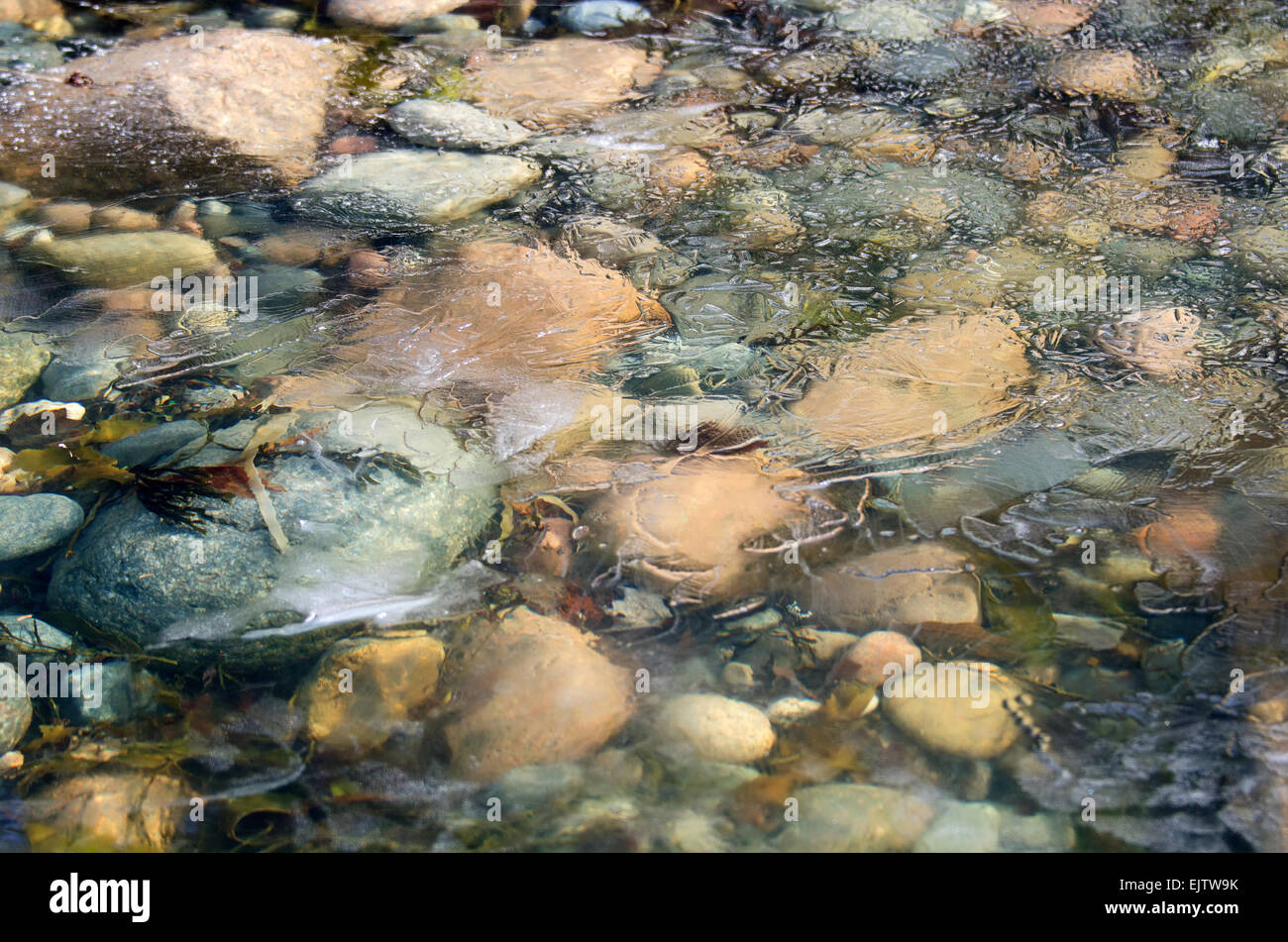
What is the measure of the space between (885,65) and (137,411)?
4.05 meters

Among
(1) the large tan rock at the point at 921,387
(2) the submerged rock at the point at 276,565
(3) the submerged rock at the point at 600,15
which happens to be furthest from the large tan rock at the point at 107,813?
(3) the submerged rock at the point at 600,15

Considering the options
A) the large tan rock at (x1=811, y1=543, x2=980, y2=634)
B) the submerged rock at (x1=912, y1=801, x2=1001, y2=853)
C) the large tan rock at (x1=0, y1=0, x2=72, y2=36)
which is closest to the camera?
the submerged rock at (x1=912, y1=801, x2=1001, y2=853)

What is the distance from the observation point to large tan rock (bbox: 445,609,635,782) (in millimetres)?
2143

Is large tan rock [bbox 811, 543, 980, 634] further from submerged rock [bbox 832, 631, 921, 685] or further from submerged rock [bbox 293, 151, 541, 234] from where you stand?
submerged rock [bbox 293, 151, 541, 234]

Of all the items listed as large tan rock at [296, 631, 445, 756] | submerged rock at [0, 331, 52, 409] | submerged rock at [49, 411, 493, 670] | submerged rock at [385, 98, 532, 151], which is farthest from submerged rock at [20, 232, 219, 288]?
large tan rock at [296, 631, 445, 756]

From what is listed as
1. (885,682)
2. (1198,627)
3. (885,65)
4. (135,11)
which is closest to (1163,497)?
(1198,627)

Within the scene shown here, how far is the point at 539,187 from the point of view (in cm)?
403

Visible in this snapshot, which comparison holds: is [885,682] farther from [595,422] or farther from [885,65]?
[885,65]

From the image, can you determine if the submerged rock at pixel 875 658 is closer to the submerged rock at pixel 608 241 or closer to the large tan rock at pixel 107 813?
the large tan rock at pixel 107 813

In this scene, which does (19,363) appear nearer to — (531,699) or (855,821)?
(531,699)

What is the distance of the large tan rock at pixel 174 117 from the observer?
407 cm

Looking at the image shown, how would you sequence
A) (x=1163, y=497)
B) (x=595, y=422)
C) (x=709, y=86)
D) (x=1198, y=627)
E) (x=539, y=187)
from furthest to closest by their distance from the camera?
(x=709, y=86), (x=539, y=187), (x=595, y=422), (x=1163, y=497), (x=1198, y=627)

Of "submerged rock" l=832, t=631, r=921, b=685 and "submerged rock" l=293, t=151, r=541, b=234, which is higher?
"submerged rock" l=293, t=151, r=541, b=234

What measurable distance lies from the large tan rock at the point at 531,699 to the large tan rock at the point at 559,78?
3005mm
